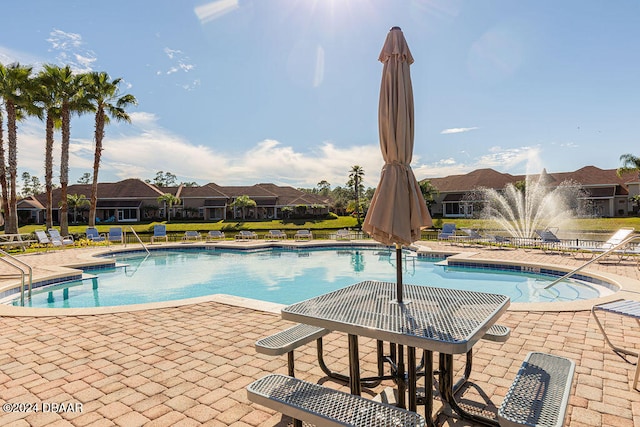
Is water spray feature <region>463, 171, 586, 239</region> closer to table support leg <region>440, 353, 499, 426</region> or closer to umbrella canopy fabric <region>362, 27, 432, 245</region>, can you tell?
umbrella canopy fabric <region>362, 27, 432, 245</region>

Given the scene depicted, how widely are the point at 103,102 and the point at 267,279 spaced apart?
2521 centimetres

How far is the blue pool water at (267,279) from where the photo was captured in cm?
980

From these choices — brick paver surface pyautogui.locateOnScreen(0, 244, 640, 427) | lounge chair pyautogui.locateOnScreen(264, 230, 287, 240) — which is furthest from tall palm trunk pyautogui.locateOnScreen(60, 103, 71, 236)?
brick paver surface pyautogui.locateOnScreen(0, 244, 640, 427)

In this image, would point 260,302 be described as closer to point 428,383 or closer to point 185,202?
point 428,383

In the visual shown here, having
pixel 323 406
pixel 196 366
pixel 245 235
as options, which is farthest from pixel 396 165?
pixel 245 235

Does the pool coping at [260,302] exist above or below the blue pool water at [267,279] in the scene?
above

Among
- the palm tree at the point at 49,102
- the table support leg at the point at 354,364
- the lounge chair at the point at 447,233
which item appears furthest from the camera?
the palm tree at the point at 49,102

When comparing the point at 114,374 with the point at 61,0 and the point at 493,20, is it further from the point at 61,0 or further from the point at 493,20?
the point at 493,20

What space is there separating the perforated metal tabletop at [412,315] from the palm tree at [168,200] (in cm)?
5047

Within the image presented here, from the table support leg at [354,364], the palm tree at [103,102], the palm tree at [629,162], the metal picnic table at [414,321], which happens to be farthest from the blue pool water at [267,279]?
the palm tree at [629,162]

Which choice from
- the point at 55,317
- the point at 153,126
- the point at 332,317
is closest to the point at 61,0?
the point at 55,317

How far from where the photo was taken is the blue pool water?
9797 mm

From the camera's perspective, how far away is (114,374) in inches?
158

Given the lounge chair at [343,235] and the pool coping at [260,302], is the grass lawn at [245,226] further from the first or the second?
the pool coping at [260,302]
